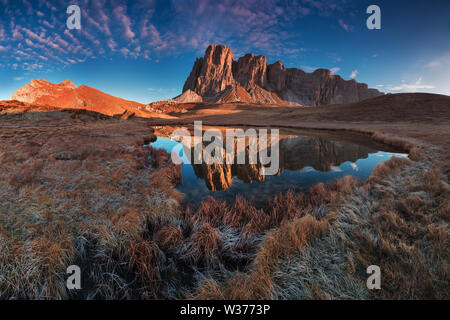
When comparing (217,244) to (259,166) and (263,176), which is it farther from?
(259,166)

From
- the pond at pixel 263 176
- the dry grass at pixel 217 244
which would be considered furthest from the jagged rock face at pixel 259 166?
the dry grass at pixel 217 244

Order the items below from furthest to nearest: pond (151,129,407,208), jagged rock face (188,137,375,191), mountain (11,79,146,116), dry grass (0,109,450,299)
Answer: mountain (11,79,146,116) → jagged rock face (188,137,375,191) → pond (151,129,407,208) → dry grass (0,109,450,299)

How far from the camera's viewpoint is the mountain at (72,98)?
11893cm

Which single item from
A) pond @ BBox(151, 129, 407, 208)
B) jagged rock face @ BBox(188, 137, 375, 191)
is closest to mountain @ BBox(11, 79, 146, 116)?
jagged rock face @ BBox(188, 137, 375, 191)

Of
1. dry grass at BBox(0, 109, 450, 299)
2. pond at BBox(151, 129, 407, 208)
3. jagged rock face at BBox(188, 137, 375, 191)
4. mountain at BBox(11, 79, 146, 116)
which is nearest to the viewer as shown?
dry grass at BBox(0, 109, 450, 299)

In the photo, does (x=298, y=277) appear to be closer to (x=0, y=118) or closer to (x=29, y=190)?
(x=29, y=190)

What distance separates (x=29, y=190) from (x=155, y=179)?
4.20 metres

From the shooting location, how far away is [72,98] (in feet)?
446

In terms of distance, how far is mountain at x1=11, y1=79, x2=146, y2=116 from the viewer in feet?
390

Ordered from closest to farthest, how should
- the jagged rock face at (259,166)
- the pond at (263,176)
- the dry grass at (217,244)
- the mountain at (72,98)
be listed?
the dry grass at (217,244) < the pond at (263,176) < the jagged rock face at (259,166) < the mountain at (72,98)

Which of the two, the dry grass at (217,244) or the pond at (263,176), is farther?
the pond at (263,176)

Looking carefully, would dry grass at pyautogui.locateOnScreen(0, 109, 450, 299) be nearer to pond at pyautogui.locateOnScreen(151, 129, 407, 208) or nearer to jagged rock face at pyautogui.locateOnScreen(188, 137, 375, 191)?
pond at pyautogui.locateOnScreen(151, 129, 407, 208)

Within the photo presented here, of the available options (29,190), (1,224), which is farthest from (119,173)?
(1,224)

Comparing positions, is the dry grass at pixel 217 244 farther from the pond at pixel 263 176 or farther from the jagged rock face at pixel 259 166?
the jagged rock face at pixel 259 166
